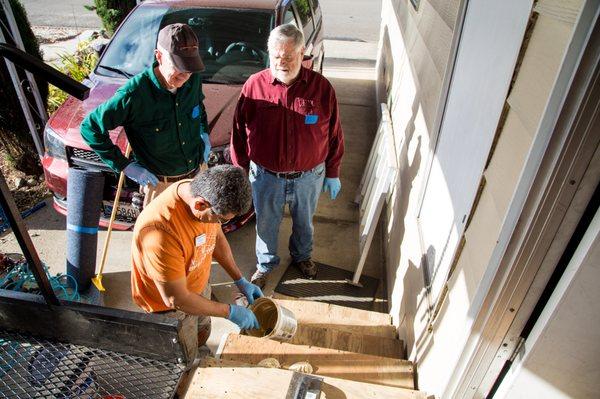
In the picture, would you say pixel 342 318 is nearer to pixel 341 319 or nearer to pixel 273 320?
pixel 341 319

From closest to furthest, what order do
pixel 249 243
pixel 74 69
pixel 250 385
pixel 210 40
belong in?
pixel 250 385 → pixel 249 243 → pixel 210 40 → pixel 74 69

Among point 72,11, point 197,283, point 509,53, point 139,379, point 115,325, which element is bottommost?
point 72,11

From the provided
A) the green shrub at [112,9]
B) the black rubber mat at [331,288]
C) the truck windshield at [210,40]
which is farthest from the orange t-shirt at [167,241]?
the green shrub at [112,9]

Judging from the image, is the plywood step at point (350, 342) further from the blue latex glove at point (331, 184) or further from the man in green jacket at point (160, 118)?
the man in green jacket at point (160, 118)

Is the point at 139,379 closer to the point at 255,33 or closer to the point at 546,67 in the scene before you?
the point at 546,67

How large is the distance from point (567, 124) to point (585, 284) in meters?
0.46

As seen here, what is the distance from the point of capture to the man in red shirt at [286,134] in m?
2.90

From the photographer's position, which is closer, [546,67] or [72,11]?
[546,67]

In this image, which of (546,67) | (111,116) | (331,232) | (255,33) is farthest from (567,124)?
(255,33)

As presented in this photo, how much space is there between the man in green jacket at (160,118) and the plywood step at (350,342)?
1658 mm

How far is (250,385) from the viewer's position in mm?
1639

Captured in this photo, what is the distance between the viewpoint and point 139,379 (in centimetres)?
140

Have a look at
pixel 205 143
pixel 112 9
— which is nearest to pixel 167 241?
pixel 205 143

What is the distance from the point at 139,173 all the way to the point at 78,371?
1.96m
